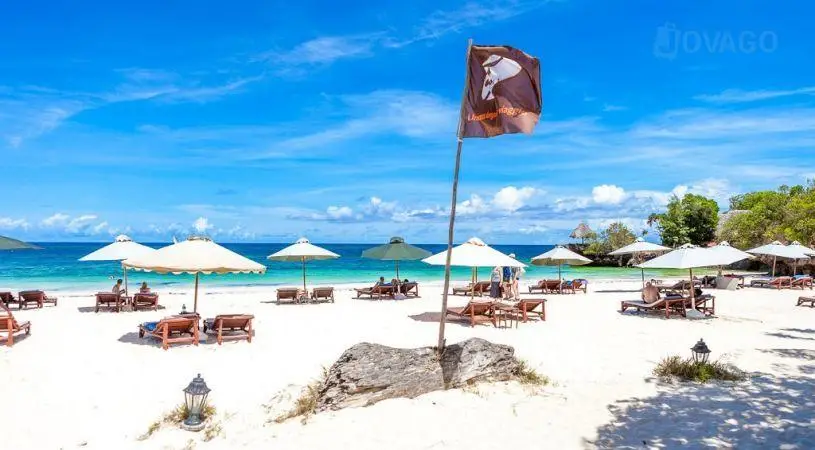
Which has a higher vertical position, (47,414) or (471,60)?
(471,60)

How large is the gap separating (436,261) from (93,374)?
7258 mm

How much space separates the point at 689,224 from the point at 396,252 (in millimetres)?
44251

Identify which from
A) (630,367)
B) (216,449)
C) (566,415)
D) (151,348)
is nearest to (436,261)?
(630,367)

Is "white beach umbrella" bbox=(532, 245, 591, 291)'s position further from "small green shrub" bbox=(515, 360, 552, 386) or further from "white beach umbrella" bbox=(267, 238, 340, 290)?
"small green shrub" bbox=(515, 360, 552, 386)

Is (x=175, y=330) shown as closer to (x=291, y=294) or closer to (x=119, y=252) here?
(x=119, y=252)

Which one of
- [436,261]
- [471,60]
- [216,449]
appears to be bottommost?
[216,449]

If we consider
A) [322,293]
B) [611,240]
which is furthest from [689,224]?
[322,293]

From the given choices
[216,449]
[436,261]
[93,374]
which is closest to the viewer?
[216,449]

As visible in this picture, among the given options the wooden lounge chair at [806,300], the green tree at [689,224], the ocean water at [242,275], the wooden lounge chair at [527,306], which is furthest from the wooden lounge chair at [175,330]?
the green tree at [689,224]

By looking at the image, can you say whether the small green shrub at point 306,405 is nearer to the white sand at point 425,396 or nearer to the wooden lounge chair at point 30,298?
the white sand at point 425,396

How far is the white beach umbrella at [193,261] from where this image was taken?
949cm

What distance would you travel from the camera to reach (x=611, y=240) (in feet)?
186

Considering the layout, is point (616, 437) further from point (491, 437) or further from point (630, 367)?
point (630, 367)

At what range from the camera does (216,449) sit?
5.08 metres
